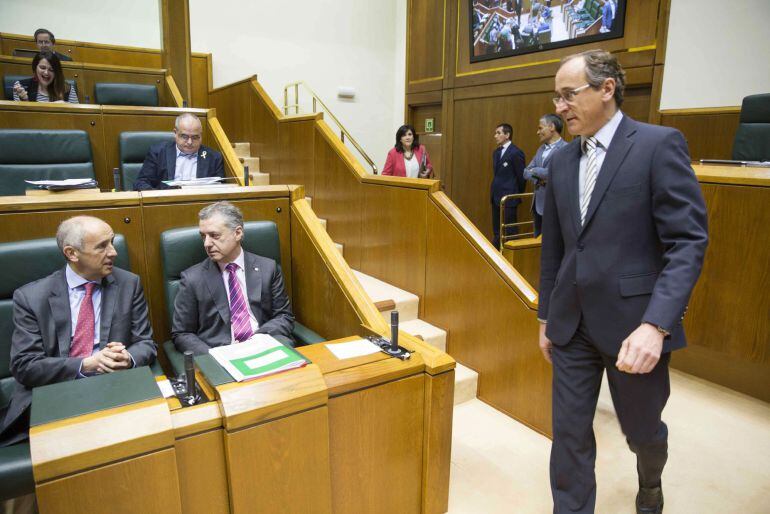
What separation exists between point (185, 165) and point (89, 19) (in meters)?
3.96

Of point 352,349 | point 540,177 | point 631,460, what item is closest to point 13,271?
point 352,349

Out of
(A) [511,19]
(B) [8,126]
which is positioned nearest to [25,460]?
(B) [8,126]

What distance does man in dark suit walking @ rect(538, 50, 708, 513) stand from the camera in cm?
116

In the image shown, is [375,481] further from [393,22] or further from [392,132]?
[393,22]

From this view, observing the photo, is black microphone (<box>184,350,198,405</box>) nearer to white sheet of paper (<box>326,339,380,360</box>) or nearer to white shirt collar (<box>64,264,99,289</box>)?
white sheet of paper (<box>326,339,380,360</box>)

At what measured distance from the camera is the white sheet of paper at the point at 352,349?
1429 mm

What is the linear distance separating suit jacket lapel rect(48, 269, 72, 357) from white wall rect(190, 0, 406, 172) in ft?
16.4

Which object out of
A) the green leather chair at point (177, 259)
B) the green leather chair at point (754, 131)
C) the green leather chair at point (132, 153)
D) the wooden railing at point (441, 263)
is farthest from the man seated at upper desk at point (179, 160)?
the green leather chair at point (754, 131)

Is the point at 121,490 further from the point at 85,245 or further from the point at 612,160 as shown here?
the point at 612,160

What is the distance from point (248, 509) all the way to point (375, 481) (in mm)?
365

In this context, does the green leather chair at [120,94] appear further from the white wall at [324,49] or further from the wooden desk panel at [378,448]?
the wooden desk panel at [378,448]

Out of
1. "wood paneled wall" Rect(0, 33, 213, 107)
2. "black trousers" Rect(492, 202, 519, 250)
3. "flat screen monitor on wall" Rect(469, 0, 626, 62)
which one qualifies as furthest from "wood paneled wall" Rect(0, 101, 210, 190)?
"flat screen monitor on wall" Rect(469, 0, 626, 62)

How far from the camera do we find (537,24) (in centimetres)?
479

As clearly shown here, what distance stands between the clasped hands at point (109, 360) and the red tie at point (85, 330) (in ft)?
0.20
